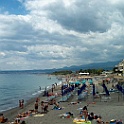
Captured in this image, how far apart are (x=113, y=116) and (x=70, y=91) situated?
23448 mm

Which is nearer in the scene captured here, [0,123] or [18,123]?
[18,123]

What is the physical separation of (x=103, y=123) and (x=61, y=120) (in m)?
4.67

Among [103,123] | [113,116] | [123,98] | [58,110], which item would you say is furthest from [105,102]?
[103,123]

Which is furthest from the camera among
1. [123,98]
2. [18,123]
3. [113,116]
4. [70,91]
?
[70,91]

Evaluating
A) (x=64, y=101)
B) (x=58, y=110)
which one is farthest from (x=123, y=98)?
(x=58, y=110)

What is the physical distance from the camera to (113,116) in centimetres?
2489

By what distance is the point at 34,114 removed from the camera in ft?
92.5

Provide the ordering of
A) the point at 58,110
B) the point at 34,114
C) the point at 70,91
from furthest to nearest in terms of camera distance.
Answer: the point at 70,91 < the point at 58,110 < the point at 34,114

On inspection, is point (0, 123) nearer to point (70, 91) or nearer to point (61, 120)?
point (61, 120)

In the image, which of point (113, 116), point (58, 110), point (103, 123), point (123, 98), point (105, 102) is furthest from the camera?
point (123, 98)

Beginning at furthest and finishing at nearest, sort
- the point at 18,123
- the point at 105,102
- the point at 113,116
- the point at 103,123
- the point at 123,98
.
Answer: the point at 123,98 < the point at 105,102 < the point at 113,116 < the point at 18,123 < the point at 103,123

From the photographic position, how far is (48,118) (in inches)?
1003

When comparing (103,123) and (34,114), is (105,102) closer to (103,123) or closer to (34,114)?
(34,114)

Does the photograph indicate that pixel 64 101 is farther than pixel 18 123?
Yes
